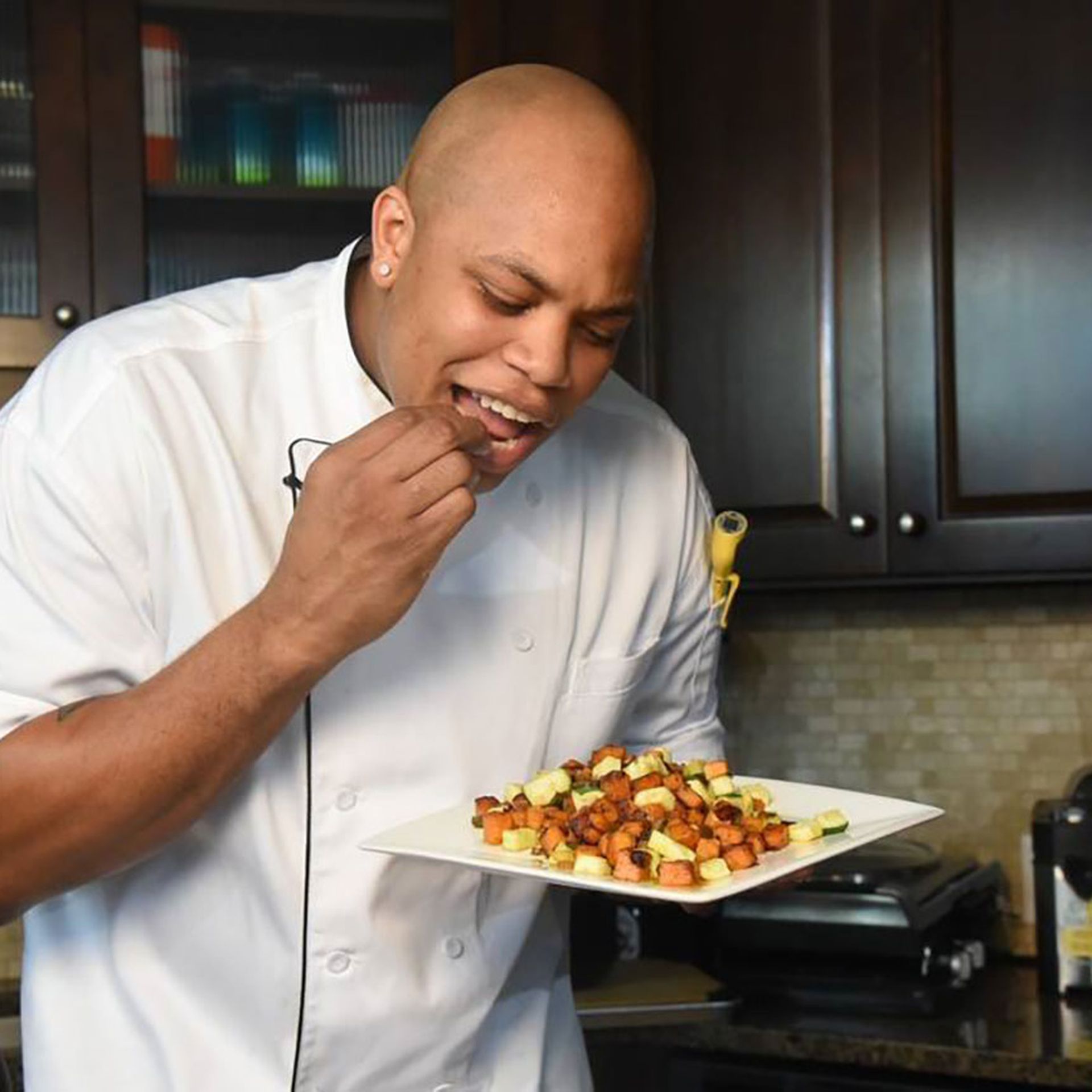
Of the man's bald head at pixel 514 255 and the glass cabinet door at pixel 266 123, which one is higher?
the glass cabinet door at pixel 266 123

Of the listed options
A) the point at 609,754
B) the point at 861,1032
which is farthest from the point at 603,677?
the point at 861,1032

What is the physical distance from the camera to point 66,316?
258 centimetres

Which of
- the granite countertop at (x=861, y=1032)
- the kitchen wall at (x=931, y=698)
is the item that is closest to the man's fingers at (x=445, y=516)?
the granite countertop at (x=861, y=1032)

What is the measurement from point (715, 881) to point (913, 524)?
52.8 inches

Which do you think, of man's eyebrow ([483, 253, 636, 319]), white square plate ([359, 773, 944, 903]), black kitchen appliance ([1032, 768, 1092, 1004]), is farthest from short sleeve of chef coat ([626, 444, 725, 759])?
black kitchen appliance ([1032, 768, 1092, 1004])

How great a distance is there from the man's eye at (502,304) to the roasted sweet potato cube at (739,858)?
0.41 metres

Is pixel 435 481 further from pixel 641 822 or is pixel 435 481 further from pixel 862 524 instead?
pixel 862 524

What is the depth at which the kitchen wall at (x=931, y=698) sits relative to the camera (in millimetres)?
2865

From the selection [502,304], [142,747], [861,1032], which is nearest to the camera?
[142,747]

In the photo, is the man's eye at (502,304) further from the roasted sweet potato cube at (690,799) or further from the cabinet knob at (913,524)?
the cabinet knob at (913,524)

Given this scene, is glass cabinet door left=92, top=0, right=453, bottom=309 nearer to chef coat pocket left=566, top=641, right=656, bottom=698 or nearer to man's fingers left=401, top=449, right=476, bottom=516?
chef coat pocket left=566, top=641, right=656, bottom=698

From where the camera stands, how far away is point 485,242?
135 cm

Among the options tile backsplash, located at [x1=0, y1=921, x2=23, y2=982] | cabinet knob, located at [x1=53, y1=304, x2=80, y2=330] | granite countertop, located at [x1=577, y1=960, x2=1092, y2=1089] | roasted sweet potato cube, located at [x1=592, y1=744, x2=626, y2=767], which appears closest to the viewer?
roasted sweet potato cube, located at [x1=592, y1=744, x2=626, y2=767]

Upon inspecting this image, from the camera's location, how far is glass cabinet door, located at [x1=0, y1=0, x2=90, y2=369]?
2594mm
